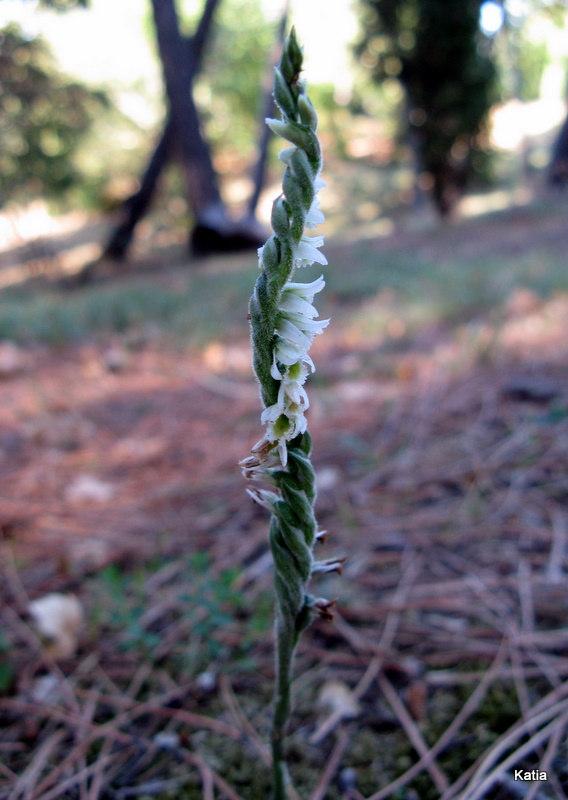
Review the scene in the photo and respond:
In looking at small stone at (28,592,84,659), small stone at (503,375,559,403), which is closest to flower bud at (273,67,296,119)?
small stone at (28,592,84,659)

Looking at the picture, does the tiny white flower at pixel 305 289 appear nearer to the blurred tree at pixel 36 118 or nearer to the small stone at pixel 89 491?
the small stone at pixel 89 491

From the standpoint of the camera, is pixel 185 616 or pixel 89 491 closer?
pixel 185 616

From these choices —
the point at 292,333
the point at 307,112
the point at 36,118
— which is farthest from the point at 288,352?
the point at 36,118

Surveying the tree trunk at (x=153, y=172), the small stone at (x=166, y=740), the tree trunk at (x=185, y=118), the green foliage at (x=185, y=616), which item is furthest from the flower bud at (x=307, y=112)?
the tree trunk at (x=153, y=172)

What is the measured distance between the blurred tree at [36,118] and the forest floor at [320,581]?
275 inches

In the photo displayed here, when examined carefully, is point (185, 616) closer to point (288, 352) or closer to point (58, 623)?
point (58, 623)

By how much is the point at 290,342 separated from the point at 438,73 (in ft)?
43.3

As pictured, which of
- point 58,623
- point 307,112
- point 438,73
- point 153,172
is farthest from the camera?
point 438,73

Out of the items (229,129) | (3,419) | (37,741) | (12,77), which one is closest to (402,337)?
(3,419)

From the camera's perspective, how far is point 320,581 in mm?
1575

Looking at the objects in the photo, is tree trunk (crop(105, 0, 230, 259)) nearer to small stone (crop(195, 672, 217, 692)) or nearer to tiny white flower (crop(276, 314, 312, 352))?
small stone (crop(195, 672, 217, 692))

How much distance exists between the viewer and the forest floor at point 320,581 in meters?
1.11

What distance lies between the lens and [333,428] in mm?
2582

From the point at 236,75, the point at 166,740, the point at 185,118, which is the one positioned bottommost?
the point at 166,740
